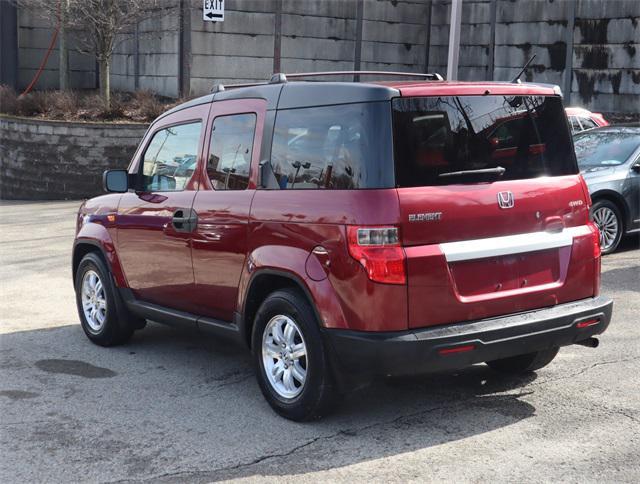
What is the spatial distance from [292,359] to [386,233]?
3.49 ft

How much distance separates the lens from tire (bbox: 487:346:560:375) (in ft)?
19.4

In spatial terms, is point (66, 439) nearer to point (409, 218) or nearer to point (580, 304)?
point (409, 218)

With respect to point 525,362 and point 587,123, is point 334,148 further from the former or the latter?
point 587,123

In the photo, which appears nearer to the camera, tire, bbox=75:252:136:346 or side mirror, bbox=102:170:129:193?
side mirror, bbox=102:170:129:193

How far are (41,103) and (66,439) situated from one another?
16.7 metres

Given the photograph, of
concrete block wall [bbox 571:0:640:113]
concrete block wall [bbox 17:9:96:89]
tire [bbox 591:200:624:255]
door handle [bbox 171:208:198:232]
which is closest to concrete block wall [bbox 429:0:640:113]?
concrete block wall [bbox 571:0:640:113]

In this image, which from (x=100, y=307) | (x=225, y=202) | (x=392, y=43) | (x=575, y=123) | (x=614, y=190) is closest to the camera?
(x=225, y=202)

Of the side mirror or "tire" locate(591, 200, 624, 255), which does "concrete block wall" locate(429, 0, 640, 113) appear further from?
the side mirror

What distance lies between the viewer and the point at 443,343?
469 centimetres

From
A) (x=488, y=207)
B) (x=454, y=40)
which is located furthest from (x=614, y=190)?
(x=488, y=207)

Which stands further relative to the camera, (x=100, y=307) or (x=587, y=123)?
(x=587, y=123)

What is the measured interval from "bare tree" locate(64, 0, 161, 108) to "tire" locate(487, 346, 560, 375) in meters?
15.1

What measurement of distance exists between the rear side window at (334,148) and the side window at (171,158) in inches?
41.4

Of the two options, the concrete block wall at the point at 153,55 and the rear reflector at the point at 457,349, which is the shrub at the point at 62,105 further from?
the rear reflector at the point at 457,349
